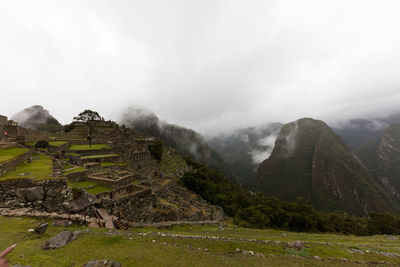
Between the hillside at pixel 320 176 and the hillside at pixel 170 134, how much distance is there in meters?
68.5

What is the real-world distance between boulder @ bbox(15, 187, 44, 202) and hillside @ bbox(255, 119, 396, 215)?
6185 inches

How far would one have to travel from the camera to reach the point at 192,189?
150 ft

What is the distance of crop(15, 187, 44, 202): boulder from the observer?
9148 mm

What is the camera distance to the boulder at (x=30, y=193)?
9148mm

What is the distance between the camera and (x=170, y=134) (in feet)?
438

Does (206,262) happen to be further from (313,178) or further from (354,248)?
(313,178)

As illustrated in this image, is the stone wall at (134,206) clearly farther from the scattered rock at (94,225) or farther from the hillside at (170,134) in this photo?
the hillside at (170,134)

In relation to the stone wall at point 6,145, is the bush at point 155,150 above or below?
below

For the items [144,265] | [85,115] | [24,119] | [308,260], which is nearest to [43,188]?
[144,265]

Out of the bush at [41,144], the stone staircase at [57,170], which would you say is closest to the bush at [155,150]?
the bush at [41,144]

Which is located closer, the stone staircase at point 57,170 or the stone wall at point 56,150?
the stone staircase at point 57,170

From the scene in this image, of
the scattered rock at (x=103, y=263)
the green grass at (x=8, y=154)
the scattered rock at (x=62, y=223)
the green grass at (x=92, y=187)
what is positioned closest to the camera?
the scattered rock at (x=103, y=263)

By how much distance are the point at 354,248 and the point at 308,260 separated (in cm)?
635

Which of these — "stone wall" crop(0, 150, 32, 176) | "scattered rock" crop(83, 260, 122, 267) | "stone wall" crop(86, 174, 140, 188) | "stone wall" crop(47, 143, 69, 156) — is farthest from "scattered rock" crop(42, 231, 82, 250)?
"stone wall" crop(47, 143, 69, 156)
